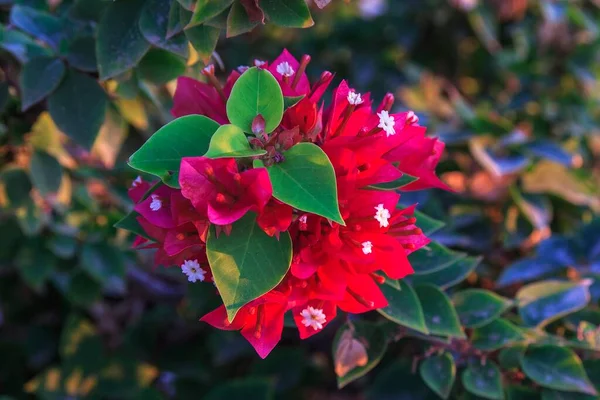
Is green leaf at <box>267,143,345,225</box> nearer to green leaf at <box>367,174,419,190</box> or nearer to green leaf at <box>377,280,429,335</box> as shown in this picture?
green leaf at <box>367,174,419,190</box>

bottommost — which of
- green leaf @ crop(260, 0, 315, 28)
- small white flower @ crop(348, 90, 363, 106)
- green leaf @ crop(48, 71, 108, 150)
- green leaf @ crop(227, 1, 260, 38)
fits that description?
green leaf @ crop(48, 71, 108, 150)

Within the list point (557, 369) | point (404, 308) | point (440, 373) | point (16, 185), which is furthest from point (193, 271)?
point (16, 185)

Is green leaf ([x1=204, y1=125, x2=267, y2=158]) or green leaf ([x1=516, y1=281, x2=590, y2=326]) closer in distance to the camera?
green leaf ([x1=204, y1=125, x2=267, y2=158])

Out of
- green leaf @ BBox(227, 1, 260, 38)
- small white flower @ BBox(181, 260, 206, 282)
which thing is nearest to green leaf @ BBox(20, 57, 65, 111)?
green leaf @ BBox(227, 1, 260, 38)

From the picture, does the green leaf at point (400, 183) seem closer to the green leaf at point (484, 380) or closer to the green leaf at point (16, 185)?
the green leaf at point (484, 380)

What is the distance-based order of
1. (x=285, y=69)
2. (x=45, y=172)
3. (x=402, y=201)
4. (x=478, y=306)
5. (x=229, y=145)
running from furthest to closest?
1. (x=402, y=201)
2. (x=45, y=172)
3. (x=478, y=306)
4. (x=285, y=69)
5. (x=229, y=145)

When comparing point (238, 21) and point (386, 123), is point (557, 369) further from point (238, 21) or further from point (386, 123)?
point (238, 21)
